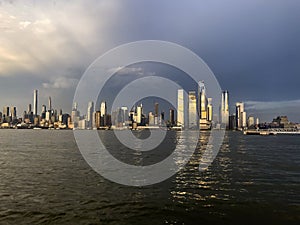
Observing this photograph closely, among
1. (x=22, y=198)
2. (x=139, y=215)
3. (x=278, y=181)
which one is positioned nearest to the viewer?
(x=139, y=215)

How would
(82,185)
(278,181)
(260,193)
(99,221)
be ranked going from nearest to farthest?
(99,221), (260,193), (82,185), (278,181)

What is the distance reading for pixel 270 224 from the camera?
2295 cm

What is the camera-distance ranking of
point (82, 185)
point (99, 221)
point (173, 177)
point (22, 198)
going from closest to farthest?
1. point (99, 221)
2. point (22, 198)
3. point (82, 185)
4. point (173, 177)

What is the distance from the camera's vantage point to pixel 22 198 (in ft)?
98.2

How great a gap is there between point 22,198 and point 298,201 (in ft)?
98.4

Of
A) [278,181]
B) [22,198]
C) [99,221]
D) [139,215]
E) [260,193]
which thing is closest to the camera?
[99,221]

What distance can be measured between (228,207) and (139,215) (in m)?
9.12

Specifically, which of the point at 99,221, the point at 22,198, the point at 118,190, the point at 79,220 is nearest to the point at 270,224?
the point at 99,221

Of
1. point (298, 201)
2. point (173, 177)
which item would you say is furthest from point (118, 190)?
point (298, 201)

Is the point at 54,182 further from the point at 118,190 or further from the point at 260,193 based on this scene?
the point at 260,193

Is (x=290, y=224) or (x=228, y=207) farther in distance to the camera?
(x=228, y=207)

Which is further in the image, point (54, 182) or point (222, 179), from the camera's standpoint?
point (222, 179)

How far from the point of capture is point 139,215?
24.9 m

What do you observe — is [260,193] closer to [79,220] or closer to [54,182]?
[79,220]
